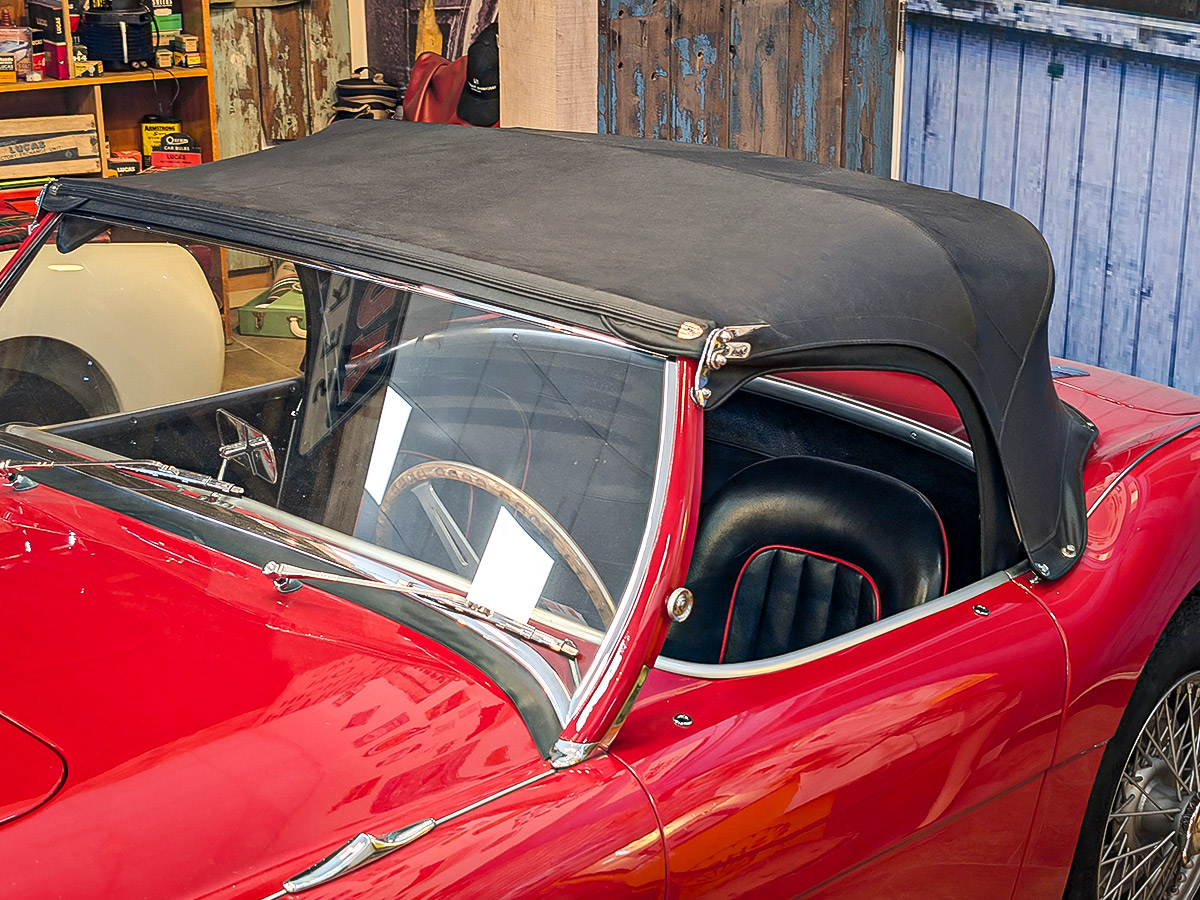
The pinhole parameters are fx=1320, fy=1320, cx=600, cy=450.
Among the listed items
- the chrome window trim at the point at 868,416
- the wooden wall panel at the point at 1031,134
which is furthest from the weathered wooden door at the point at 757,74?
the chrome window trim at the point at 868,416

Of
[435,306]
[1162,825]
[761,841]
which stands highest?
[435,306]

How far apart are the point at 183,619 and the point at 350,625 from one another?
22cm

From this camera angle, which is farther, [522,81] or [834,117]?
[834,117]

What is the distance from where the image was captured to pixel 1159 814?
2441 millimetres

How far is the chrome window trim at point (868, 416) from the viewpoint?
2.57 meters

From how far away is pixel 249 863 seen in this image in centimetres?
139

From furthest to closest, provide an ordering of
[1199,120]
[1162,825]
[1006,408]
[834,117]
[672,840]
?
[834,117] < [1199,120] < [1162,825] < [1006,408] < [672,840]

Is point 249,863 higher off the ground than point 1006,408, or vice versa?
point 1006,408

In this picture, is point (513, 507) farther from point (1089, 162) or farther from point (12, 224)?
point (12, 224)

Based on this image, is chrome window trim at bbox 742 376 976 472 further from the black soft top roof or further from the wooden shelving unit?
the wooden shelving unit

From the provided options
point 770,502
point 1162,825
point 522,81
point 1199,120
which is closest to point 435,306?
point 770,502

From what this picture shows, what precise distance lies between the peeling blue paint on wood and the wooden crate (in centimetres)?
410

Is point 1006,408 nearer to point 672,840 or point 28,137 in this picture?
point 672,840

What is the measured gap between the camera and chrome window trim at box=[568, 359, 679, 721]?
5.27ft
